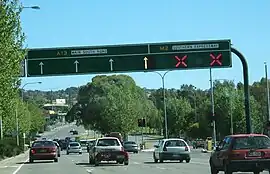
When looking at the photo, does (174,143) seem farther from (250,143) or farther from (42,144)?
(250,143)

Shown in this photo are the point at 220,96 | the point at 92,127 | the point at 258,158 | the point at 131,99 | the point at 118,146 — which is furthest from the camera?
the point at 92,127

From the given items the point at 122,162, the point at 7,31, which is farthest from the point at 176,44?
the point at 7,31

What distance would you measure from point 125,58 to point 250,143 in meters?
18.0

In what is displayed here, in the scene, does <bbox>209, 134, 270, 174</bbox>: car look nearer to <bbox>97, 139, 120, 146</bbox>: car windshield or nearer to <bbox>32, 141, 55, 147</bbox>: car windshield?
<bbox>97, 139, 120, 146</bbox>: car windshield

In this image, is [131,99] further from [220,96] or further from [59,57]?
[59,57]

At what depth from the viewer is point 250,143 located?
78.0 ft

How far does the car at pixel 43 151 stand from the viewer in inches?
1864

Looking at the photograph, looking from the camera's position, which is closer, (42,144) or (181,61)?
(181,61)

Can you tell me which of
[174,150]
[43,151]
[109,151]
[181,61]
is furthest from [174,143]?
[43,151]

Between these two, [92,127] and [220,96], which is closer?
[220,96]

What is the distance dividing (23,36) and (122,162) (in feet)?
30.8

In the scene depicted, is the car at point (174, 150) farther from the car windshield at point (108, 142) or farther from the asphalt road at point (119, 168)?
the car windshield at point (108, 142)

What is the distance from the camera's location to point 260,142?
78.3 feet

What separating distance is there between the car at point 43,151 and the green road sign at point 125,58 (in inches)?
302
